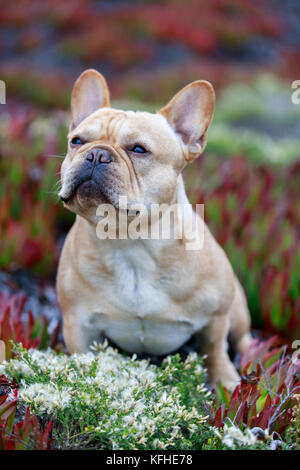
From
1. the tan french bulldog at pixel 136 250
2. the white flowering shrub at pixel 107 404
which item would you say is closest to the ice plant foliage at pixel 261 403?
the white flowering shrub at pixel 107 404

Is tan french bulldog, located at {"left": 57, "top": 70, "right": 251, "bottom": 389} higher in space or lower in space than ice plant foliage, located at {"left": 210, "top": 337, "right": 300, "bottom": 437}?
higher

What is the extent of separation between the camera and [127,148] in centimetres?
233

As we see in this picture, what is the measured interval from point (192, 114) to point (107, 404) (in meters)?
1.33

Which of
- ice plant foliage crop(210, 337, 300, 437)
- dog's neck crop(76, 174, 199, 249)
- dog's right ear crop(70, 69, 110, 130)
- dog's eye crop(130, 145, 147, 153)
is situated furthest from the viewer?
dog's right ear crop(70, 69, 110, 130)

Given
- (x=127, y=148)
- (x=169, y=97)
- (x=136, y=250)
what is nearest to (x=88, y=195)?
(x=127, y=148)

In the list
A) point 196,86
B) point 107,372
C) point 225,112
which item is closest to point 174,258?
point 107,372

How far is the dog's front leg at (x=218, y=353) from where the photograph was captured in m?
2.73

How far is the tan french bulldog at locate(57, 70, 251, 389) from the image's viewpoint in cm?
226

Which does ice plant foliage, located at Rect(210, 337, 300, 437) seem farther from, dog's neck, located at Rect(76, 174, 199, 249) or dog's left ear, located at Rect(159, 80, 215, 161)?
dog's left ear, located at Rect(159, 80, 215, 161)

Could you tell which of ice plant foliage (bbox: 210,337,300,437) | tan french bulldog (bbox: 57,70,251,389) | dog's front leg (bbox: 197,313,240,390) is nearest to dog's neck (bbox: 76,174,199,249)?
tan french bulldog (bbox: 57,70,251,389)

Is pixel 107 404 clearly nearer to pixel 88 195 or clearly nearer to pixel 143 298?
pixel 143 298

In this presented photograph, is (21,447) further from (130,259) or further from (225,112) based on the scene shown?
(225,112)

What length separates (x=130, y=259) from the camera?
8.17ft

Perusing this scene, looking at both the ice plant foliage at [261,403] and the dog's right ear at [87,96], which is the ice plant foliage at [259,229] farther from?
the dog's right ear at [87,96]
